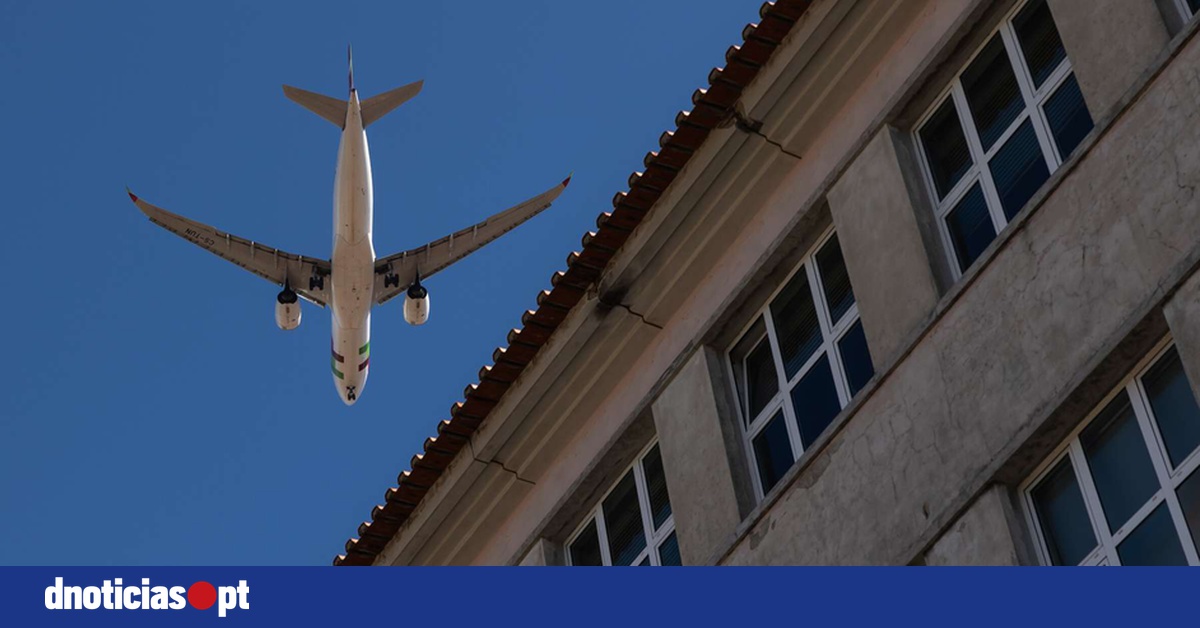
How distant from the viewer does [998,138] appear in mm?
17188

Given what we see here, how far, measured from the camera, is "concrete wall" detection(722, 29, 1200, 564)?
14430mm

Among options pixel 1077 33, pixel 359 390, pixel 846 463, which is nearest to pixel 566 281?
pixel 846 463

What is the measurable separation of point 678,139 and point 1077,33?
4.91m

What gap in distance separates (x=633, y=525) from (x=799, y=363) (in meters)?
2.87

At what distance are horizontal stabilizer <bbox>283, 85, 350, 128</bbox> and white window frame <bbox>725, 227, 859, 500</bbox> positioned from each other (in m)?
33.0

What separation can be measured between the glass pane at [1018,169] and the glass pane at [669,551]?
4.82 metres

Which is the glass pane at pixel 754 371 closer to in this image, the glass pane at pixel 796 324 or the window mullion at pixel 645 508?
the glass pane at pixel 796 324

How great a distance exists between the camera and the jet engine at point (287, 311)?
51.4m

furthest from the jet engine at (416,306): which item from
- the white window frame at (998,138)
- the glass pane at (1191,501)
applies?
the glass pane at (1191,501)

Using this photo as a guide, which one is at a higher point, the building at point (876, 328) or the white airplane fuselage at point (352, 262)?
the white airplane fuselage at point (352, 262)

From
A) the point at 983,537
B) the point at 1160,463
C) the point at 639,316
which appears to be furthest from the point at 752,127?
the point at 1160,463

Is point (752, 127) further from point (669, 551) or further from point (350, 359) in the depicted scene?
point (350, 359)

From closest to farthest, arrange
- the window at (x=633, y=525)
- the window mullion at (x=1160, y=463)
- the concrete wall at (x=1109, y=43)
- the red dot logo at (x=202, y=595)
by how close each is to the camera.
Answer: the red dot logo at (x=202, y=595) < the window mullion at (x=1160, y=463) < the concrete wall at (x=1109, y=43) < the window at (x=633, y=525)

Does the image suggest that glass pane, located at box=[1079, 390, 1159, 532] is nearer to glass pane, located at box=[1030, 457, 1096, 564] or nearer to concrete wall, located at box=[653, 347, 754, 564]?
glass pane, located at box=[1030, 457, 1096, 564]
